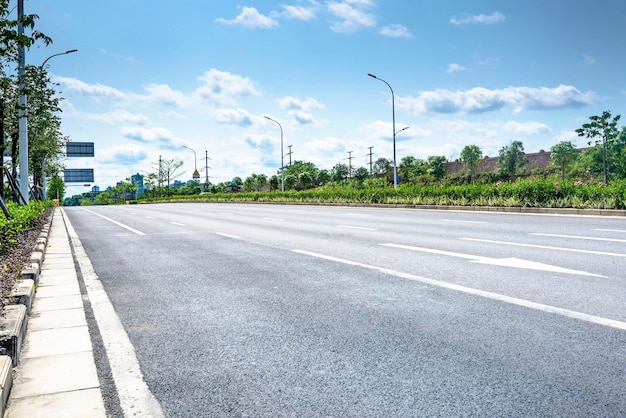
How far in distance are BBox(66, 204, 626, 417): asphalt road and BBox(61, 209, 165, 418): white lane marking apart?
8 cm

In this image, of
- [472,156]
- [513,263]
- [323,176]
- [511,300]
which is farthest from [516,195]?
[323,176]

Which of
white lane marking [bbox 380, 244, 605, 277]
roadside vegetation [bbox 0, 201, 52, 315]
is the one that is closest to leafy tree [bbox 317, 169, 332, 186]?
roadside vegetation [bbox 0, 201, 52, 315]

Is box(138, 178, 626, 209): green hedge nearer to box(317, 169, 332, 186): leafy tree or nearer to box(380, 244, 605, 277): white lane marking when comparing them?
box(380, 244, 605, 277): white lane marking

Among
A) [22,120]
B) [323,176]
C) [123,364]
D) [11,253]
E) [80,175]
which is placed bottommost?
[123,364]

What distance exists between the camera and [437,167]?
3772 inches

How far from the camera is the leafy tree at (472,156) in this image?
95438 millimetres

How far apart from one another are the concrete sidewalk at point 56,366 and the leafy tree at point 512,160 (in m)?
90.3

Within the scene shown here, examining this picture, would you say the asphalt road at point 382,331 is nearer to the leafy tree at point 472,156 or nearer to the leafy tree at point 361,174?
the leafy tree at point 361,174

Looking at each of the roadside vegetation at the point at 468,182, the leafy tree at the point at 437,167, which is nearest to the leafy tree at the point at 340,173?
the roadside vegetation at the point at 468,182

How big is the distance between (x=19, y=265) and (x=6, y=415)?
15.4 ft

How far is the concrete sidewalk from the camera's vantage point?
2.97m

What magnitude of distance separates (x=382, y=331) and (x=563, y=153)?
290ft

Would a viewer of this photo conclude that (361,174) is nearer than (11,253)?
No

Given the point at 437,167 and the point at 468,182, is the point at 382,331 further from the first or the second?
the point at 437,167
